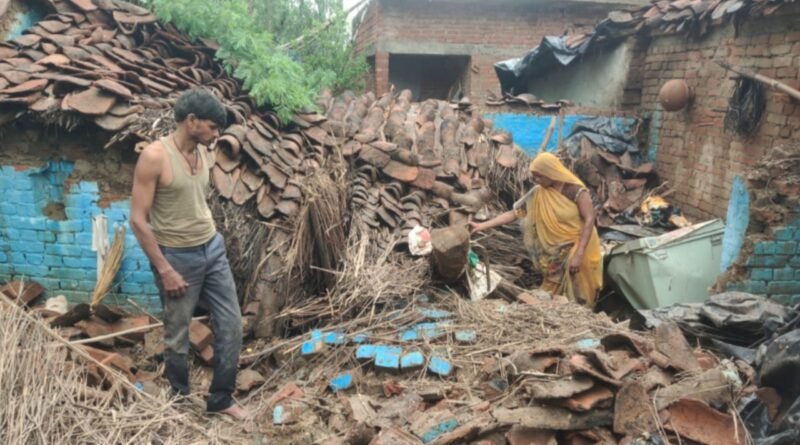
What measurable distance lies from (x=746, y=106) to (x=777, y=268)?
6.02ft

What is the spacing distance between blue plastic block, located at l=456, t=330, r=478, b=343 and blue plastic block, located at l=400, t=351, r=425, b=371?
1.09 ft

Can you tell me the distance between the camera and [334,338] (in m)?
4.13

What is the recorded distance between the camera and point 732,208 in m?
5.77

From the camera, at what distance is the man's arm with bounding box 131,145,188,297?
10.3 feet

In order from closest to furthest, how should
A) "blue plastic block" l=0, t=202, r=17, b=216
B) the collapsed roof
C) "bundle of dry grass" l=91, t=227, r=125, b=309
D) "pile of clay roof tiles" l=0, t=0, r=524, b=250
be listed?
"pile of clay roof tiles" l=0, t=0, r=524, b=250, "bundle of dry grass" l=91, t=227, r=125, b=309, "blue plastic block" l=0, t=202, r=17, b=216, the collapsed roof

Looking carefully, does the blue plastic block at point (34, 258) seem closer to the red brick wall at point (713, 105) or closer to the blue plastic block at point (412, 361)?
the blue plastic block at point (412, 361)

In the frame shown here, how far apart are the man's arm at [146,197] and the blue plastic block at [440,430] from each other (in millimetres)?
1684

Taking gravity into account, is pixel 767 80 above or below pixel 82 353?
above

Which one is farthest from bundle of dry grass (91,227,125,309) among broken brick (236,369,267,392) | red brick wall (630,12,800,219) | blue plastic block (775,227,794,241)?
red brick wall (630,12,800,219)

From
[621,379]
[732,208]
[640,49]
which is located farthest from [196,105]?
[640,49]

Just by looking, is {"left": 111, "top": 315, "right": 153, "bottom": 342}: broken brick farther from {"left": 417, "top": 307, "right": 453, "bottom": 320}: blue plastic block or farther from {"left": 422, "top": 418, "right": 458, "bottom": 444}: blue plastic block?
{"left": 422, "top": 418, "right": 458, "bottom": 444}: blue plastic block

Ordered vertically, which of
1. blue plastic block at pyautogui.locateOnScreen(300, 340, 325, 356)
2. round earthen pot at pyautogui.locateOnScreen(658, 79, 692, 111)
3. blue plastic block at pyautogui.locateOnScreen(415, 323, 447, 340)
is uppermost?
round earthen pot at pyautogui.locateOnScreen(658, 79, 692, 111)

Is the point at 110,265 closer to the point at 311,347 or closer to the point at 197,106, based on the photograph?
the point at 311,347

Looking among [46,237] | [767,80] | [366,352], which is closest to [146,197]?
[366,352]
